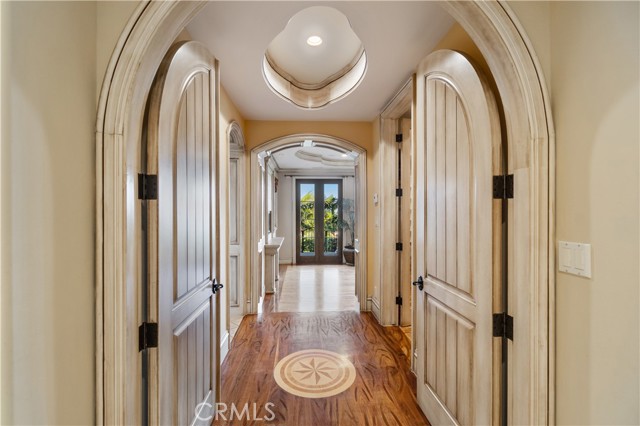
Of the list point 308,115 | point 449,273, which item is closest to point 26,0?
point 449,273

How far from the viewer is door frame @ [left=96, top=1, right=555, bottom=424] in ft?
3.66

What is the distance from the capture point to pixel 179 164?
1533 millimetres

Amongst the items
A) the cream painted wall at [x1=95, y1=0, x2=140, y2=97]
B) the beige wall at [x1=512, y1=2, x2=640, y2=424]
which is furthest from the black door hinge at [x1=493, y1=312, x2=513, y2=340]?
the cream painted wall at [x1=95, y1=0, x2=140, y2=97]

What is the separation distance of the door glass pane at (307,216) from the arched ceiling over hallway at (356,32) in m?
5.33

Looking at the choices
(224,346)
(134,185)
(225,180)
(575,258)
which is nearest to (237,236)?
(225,180)

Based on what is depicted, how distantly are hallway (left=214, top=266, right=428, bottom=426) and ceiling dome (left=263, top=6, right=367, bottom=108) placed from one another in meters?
2.50

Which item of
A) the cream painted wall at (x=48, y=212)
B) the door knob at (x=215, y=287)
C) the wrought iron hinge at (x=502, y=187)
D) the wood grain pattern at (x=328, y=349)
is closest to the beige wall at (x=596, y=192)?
the wrought iron hinge at (x=502, y=187)

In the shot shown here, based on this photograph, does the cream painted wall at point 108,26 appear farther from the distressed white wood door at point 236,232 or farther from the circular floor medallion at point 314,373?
the distressed white wood door at point 236,232

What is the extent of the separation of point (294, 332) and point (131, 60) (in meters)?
3.06

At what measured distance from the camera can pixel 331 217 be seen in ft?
28.2

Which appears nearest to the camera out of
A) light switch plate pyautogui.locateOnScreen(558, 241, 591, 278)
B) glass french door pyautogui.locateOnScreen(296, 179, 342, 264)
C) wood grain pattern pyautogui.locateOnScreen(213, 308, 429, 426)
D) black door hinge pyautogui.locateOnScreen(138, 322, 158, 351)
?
light switch plate pyautogui.locateOnScreen(558, 241, 591, 278)

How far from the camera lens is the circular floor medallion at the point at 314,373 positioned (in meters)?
2.44

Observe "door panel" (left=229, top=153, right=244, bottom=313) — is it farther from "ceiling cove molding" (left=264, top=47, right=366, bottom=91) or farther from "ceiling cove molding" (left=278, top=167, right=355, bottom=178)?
"ceiling cove molding" (left=278, top=167, right=355, bottom=178)

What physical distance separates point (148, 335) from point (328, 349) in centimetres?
215
